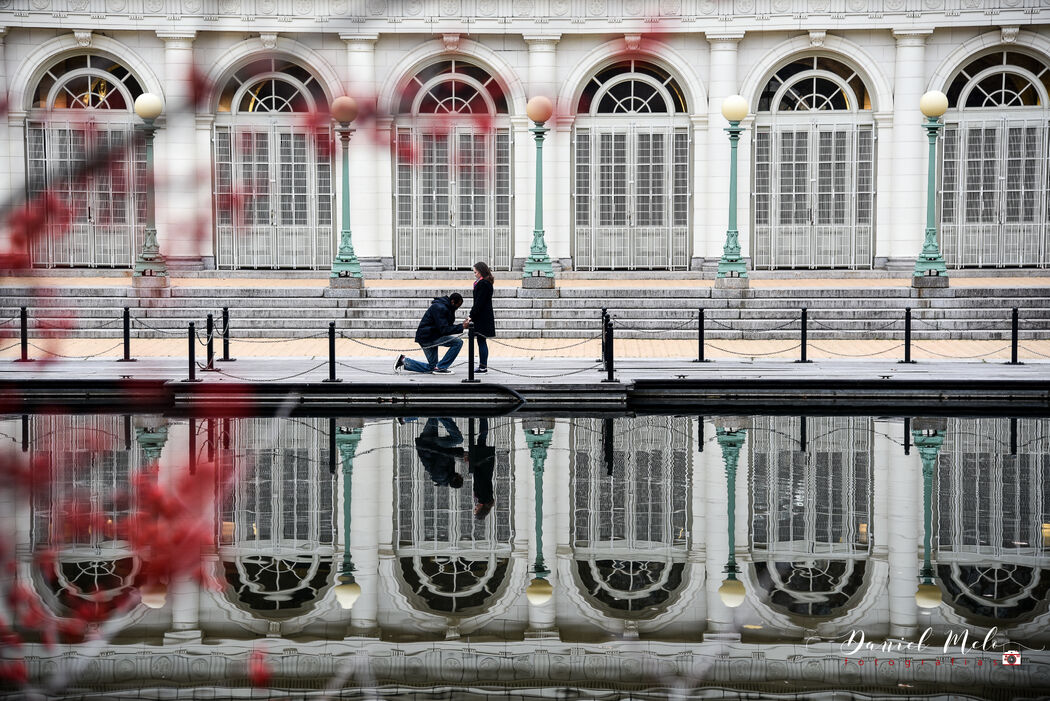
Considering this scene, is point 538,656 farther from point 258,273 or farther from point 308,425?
point 258,273

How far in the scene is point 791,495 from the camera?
477 inches

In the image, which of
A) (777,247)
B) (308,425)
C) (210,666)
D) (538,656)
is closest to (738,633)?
(538,656)

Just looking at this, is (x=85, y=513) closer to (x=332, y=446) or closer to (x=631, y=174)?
(x=332, y=446)

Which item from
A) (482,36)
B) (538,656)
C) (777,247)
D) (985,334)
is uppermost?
(482,36)

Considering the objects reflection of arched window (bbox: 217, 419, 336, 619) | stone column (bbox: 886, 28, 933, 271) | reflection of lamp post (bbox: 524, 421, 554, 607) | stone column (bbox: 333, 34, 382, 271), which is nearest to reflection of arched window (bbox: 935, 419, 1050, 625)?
reflection of lamp post (bbox: 524, 421, 554, 607)

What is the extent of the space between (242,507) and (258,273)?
18.6 meters

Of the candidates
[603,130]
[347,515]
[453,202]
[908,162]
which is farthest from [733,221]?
[347,515]

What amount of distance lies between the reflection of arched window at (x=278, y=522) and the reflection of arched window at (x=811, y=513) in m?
3.23

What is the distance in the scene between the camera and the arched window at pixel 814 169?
1171 inches

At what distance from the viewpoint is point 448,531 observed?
10891 millimetres

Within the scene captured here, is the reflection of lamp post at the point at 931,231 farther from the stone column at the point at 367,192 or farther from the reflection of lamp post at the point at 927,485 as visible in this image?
the stone column at the point at 367,192

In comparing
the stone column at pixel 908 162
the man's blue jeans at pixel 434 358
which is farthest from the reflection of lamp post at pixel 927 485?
the stone column at pixel 908 162

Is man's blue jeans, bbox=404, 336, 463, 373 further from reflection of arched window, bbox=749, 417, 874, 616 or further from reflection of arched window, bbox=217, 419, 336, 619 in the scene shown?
reflection of arched window, bbox=749, 417, 874, 616

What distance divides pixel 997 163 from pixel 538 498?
20824 mm
